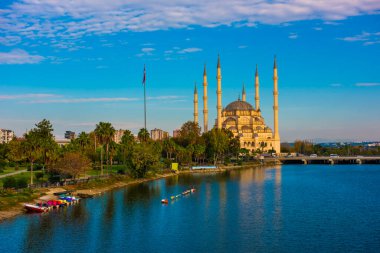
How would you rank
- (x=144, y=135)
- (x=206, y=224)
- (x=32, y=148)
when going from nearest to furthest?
(x=206, y=224) → (x=32, y=148) → (x=144, y=135)

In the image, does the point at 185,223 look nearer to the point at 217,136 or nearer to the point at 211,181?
the point at 211,181

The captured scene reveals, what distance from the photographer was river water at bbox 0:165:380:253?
168 ft

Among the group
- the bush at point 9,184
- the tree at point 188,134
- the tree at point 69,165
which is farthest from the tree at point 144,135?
the bush at point 9,184

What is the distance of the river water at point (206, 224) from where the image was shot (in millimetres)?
51281

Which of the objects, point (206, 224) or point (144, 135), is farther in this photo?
point (144, 135)

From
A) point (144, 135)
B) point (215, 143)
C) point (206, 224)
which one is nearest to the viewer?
point (206, 224)

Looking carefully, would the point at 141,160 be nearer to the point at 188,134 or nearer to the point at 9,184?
the point at 9,184

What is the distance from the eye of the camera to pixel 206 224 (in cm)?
6225

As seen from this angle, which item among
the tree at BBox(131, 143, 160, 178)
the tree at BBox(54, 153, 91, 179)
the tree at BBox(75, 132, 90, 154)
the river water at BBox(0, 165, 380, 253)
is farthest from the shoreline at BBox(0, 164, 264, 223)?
the tree at BBox(75, 132, 90, 154)

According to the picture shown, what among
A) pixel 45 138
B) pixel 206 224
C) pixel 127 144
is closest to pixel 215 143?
pixel 127 144

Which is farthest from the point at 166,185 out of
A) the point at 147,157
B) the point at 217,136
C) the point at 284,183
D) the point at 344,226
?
the point at 217,136

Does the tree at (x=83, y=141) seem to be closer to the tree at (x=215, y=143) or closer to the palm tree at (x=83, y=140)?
the palm tree at (x=83, y=140)

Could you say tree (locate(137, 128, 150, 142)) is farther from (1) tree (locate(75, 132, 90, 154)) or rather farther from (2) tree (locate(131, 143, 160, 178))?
(2) tree (locate(131, 143, 160, 178))

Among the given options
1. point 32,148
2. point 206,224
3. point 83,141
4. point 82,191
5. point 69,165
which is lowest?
point 206,224
